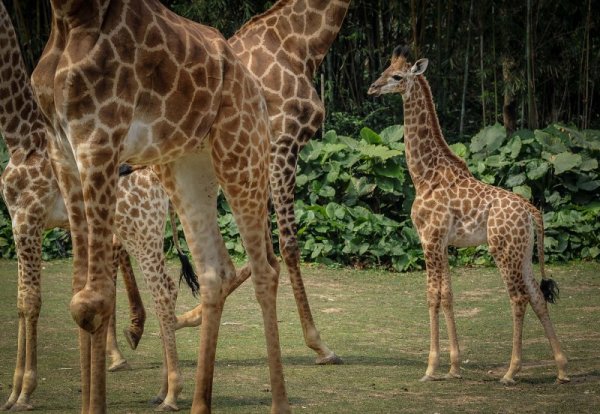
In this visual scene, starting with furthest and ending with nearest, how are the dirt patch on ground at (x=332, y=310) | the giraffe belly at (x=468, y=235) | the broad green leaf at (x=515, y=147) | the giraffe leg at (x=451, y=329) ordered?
the broad green leaf at (x=515, y=147)
the dirt patch on ground at (x=332, y=310)
the giraffe belly at (x=468, y=235)
the giraffe leg at (x=451, y=329)

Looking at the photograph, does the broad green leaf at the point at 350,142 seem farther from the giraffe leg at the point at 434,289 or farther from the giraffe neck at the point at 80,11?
the giraffe neck at the point at 80,11

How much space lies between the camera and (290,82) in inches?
338

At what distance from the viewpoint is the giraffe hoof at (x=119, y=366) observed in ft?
25.3

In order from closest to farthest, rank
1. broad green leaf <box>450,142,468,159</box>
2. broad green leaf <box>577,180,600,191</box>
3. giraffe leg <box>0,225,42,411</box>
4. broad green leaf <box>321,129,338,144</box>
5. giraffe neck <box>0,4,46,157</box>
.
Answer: giraffe leg <box>0,225,42,411</box> → giraffe neck <box>0,4,46,157</box> → broad green leaf <box>577,180,600,191</box> → broad green leaf <box>450,142,468,159</box> → broad green leaf <box>321,129,338,144</box>

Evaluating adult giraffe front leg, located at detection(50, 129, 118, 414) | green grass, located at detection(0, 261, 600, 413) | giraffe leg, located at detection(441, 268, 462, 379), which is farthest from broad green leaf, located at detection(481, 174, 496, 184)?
adult giraffe front leg, located at detection(50, 129, 118, 414)

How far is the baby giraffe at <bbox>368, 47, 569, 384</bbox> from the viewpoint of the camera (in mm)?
7652

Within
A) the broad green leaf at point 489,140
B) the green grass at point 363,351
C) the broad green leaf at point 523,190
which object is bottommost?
the green grass at point 363,351

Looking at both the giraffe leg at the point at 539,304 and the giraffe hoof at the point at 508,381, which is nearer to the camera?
the giraffe hoof at the point at 508,381

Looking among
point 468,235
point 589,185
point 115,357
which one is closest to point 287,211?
point 468,235

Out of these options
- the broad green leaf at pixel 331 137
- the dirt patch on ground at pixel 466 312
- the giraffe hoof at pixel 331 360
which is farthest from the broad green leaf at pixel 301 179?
the giraffe hoof at pixel 331 360

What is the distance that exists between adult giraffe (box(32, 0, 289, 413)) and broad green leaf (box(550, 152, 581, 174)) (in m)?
7.50

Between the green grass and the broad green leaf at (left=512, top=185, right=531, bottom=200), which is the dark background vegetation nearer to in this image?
the broad green leaf at (left=512, top=185, right=531, bottom=200)

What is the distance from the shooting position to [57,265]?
1284cm

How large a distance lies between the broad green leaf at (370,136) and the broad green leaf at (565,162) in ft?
7.18
